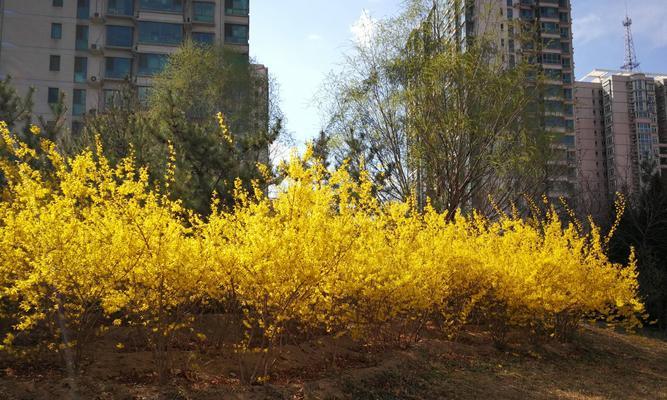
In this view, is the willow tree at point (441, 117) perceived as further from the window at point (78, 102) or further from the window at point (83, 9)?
the window at point (83, 9)

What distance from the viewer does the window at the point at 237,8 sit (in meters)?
32.2

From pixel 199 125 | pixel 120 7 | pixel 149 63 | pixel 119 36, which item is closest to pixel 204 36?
pixel 149 63

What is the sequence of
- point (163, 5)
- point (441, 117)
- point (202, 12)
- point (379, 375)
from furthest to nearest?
point (202, 12), point (163, 5), point (441, 117), point (379, 375)

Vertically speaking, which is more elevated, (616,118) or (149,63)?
(616,118)

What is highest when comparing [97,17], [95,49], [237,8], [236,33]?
[237,8]

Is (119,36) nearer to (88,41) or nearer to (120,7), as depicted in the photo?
(120,7)

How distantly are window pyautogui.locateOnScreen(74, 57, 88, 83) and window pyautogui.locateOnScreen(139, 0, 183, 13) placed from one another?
4.69m

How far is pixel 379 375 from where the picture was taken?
19.6 feet

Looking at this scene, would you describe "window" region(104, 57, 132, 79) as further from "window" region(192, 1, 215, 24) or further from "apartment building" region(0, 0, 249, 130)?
"window" region(192, 1, 215, 24)

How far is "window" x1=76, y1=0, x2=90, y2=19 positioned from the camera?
101ft

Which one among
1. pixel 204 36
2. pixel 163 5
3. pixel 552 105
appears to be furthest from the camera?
pixel 204 36

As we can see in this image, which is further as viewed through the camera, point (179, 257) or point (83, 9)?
point (83, 9)

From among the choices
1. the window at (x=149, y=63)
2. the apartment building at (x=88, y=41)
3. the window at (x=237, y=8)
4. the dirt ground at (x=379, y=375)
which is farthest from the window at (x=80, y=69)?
the dirt ground at (x=379, y=375)

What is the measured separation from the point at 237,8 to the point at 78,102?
10.8 m
